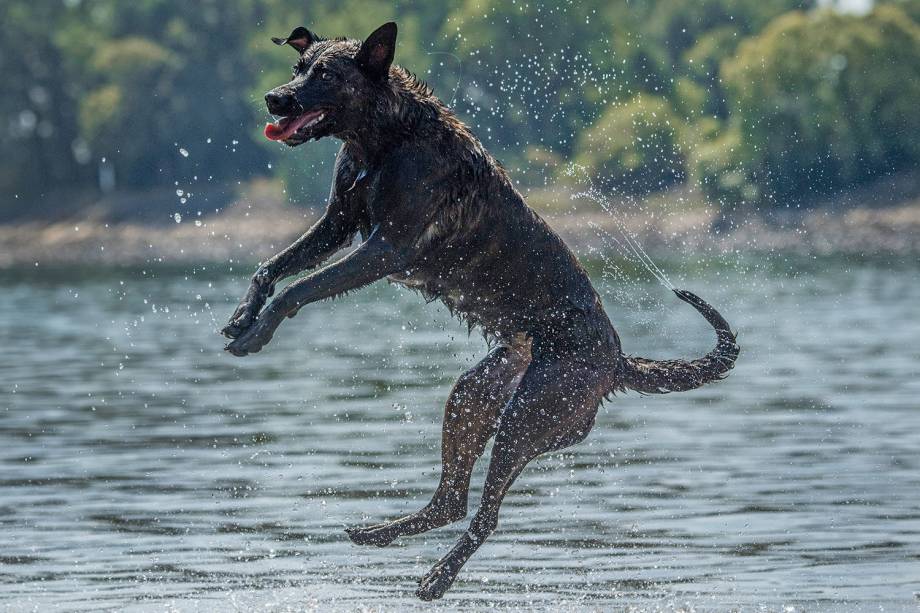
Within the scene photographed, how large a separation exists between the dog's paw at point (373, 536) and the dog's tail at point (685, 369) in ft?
5.18

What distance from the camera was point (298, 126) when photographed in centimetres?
943

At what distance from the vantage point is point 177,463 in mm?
16641

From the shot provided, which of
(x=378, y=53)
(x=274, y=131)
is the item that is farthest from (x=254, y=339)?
(x=378, y=53)

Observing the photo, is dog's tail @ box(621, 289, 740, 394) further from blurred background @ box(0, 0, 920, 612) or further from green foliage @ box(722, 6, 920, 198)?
green foliage @ box(722, 6, 920, 198)

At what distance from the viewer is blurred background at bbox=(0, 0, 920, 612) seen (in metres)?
12.1

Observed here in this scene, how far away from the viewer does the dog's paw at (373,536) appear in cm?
1055

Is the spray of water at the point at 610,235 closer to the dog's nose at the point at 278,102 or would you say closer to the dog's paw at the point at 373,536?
the dog's nose at the point at 278,102

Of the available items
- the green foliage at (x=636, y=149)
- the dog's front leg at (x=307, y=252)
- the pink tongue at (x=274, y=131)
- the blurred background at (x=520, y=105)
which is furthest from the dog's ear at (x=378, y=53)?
the green foliage at (x=636, y=149)

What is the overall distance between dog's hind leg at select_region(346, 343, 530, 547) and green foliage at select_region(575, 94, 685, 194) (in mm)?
59927

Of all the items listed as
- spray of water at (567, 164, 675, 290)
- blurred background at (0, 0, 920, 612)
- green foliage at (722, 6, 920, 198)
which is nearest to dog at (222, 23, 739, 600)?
spray of water at (567, 164, 675, 290)

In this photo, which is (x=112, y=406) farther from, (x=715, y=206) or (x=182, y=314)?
(x=715, y=206)

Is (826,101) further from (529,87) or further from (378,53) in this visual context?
(378,53)

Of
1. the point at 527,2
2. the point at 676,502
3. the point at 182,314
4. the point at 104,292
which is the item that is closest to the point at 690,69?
the point at 527,2

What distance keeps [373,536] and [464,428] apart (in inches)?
31.0
